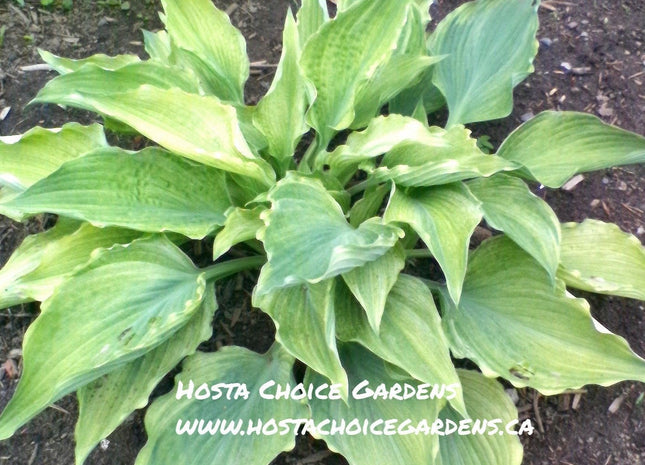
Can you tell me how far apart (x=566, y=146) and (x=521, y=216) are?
0.32 m

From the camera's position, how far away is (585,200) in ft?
6.51

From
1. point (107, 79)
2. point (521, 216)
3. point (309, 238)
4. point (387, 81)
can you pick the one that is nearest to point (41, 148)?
point (107, 79)

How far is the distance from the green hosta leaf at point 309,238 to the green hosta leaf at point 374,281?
0.04m

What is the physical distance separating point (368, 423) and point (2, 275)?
0.96m

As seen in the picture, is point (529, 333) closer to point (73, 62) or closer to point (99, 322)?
point (99, 322)

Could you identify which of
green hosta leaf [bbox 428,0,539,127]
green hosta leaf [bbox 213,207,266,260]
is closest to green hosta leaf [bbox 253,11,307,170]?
green hosta leaf [bbox 213,207,266,260]

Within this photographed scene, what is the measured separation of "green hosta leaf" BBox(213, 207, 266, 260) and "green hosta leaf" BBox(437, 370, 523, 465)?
2.02 feet

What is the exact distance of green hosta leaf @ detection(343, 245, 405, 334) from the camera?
1.36 m

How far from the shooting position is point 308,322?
1.45 metres

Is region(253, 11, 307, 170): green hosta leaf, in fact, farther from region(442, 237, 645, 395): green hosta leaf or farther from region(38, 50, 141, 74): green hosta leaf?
region(442, 237, 645, 395): green hosta leaf

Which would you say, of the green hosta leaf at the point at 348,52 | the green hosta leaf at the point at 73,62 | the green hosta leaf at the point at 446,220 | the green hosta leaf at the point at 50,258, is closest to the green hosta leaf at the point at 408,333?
the green hosta leaf at the point at 446,220

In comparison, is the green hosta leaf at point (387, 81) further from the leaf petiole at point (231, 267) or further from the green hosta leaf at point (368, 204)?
the leaf petiole at point (231, 267)

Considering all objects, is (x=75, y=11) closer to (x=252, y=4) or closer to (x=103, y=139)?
(x=252, y=4)

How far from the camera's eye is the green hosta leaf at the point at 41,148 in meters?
1.57
